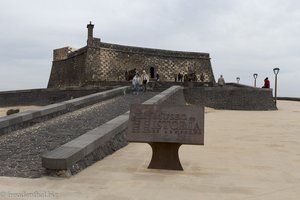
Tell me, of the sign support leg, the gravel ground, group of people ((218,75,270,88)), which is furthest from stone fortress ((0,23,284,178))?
group of people ((218,75,270,88))

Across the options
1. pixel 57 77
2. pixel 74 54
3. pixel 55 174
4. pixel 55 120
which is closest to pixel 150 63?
pixel 74 54

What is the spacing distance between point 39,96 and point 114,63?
8562mm

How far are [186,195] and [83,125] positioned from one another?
4.86m

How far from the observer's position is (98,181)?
4438mm

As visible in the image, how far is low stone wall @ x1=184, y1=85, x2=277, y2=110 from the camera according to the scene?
69.8ft

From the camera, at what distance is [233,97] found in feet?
72.6

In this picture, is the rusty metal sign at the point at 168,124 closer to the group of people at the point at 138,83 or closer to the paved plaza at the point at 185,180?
the paved plaza at the point at 185,180

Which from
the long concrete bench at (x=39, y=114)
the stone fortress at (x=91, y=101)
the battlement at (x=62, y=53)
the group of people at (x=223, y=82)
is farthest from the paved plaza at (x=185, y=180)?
the battlement at (x=62, y=53)

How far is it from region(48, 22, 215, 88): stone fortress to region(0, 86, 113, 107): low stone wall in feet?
12.5

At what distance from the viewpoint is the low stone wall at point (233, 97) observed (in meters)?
21.3

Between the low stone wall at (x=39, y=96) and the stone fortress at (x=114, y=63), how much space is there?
3796 mm

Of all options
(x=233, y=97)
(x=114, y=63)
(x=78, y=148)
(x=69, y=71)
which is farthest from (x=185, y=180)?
(x=69, y=71)

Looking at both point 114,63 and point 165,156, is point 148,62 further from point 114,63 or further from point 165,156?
point 165,156

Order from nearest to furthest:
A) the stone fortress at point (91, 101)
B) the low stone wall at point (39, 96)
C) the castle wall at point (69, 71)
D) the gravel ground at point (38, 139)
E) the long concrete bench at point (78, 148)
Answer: the long concrete bench at point (78, 148)
the gravel ground at point (38, 139)
the stone fortress at point (91, 101)
the low stone wall at point (39, 96)
the castle wall at point (69, 71)
